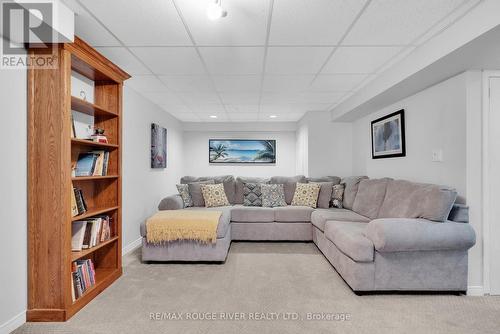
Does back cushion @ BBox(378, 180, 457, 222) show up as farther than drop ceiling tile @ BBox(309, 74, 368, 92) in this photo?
No

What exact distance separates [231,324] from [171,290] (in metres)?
0.80

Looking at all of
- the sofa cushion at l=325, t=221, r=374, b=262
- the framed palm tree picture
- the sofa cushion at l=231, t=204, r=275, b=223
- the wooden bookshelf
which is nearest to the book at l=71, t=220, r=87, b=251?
the wooden bookshelf

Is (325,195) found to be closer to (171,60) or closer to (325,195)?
(325,195)

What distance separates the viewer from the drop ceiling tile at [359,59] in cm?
241

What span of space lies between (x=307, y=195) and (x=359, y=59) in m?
2.37

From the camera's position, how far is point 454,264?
2.34 metres

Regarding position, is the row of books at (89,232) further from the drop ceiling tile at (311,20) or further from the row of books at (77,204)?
the drop ceiling tile at (311,20)

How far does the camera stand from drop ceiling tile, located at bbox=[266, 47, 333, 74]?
2.40 metres

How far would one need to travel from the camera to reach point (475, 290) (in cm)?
236

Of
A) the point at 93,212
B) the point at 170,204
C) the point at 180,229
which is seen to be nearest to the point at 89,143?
the point at 93,212

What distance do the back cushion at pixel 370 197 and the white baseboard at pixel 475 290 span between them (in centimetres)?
110

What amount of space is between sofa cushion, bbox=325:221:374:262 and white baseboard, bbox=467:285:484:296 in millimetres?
940

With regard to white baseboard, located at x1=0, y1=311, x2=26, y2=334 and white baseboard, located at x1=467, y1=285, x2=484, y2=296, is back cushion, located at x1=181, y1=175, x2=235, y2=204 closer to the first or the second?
white baseboard, located at x1=0, y1=311, x2=26, y2=334

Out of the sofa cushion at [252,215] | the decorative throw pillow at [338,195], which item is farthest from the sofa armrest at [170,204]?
the decorative throw pillow at [338,195]
